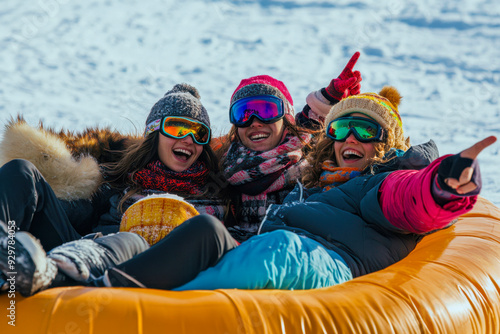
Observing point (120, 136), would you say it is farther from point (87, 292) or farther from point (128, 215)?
point (87, 292)

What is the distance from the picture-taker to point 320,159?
9.89ft

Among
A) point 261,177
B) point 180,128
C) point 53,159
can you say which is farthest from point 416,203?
point 53,159

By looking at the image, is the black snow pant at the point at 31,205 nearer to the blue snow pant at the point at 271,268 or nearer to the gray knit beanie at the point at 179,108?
the blue snow pant at the point at 271,268

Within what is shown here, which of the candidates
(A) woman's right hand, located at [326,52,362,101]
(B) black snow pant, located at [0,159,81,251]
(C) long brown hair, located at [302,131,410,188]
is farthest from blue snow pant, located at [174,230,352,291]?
(A) woman's right hand, located at [326,52,362,101]

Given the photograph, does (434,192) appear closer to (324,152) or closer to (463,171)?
(463,171)

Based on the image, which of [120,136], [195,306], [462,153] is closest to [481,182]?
[462,153]

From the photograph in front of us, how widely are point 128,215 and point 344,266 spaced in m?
1.00

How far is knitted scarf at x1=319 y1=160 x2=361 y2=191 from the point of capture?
272 cm

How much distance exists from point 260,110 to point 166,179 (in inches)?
29.4

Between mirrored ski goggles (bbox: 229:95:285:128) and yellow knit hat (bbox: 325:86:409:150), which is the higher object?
yellow knit hat (bbox: 325:86:409:150)

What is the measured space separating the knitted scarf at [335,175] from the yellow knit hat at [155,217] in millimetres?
807

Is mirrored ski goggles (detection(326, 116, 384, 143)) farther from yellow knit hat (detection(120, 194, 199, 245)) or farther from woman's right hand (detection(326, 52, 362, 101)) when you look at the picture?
yellow knit hat (detection(120, 194, 199, 245))

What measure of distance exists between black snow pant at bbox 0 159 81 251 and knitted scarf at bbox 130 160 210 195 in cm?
76

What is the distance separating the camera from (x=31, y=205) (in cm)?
219
